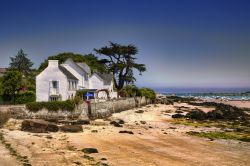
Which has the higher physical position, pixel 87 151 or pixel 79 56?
pixel 79 56

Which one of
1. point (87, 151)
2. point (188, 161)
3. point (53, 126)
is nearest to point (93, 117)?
point (53, 126)

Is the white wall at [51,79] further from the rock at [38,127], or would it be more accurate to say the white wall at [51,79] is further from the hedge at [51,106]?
the rock at [38,127]

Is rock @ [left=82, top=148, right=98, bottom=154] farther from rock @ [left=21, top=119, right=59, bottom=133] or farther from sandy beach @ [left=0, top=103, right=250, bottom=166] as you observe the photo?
rock @ [left=21, top=119, right=59, bottom=133]

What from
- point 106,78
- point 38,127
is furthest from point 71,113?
point 106,78

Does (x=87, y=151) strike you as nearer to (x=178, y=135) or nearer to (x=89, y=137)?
(x=89, y=137)

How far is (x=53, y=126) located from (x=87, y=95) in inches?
1037

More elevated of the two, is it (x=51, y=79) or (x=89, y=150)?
(x=51, y=79)

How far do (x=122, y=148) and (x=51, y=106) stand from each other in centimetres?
2029

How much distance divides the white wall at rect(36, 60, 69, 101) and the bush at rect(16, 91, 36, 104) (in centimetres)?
202

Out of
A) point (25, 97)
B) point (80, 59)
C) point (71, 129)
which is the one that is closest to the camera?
point (71, 129)

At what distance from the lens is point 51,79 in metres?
58.4

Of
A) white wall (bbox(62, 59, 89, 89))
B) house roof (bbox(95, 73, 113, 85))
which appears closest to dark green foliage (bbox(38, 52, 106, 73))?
house roof (bbox(95, 73, 113, 85))

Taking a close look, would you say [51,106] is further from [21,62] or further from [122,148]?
[21,62]

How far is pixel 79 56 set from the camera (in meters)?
100
